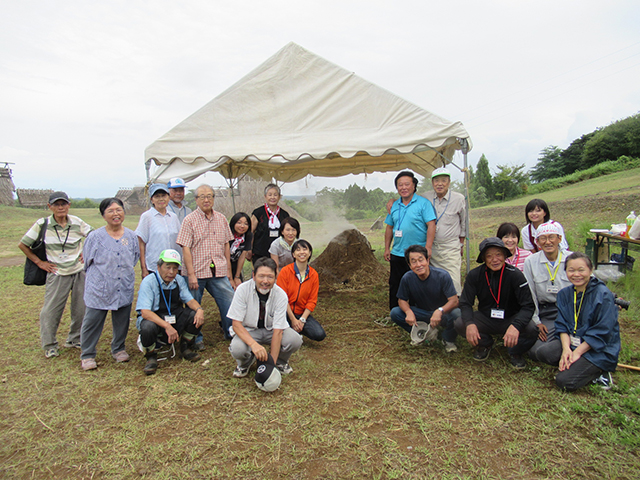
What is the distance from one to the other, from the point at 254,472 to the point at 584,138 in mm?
34586

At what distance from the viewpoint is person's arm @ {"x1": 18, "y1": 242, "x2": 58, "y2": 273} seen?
10.6ft

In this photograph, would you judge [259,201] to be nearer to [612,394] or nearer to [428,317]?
[428,317]

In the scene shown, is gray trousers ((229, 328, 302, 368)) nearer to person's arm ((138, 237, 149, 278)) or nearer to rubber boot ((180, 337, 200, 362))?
rubber boot ((180, 337, 200, 362))

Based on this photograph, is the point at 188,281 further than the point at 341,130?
No

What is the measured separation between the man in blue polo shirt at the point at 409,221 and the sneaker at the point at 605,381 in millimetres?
1717

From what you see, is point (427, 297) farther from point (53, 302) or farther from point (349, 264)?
point (53, 302)

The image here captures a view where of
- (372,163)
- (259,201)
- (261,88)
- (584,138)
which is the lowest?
(259,201)

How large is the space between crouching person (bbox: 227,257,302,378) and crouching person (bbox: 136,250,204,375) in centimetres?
60

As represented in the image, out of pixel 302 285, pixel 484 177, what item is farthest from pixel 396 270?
pixel 484 177

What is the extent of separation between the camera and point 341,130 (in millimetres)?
4344

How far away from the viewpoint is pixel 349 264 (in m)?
6.48

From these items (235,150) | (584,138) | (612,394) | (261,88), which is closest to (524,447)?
(612,394)

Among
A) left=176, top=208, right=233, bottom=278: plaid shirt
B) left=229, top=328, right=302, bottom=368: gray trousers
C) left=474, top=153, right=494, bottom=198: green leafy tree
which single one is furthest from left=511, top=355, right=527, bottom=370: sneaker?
left=474, top=153, right=494, bottom=198: green leafy tree

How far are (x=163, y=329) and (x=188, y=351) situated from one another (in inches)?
13.5
